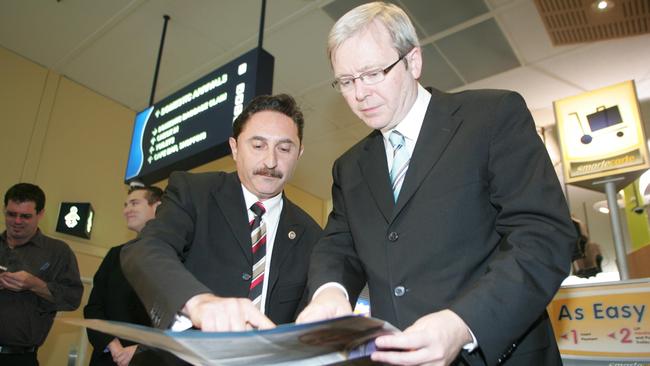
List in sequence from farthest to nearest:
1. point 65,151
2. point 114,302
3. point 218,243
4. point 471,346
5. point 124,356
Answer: point 65,151, point 114,302, point 124,356, point 218,243, point 471,346

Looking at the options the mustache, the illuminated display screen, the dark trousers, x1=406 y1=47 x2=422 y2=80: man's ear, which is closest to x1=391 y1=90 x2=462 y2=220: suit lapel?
x1=406 y1=47 x2=422 y2=80: man's ear

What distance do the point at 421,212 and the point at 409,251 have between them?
0.27ft

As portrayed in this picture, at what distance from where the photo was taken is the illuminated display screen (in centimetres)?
296

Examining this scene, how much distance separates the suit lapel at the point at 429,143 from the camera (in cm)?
97

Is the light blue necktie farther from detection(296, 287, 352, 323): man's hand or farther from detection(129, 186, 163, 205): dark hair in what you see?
detection(129, 186, 163, 205): dark hair

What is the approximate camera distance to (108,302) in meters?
2.69

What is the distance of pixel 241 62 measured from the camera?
10.0 feet

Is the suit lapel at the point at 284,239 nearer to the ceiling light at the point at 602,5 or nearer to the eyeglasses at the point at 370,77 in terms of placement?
the eyeglasses at the point at 370,77

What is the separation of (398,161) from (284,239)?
1.65 ft

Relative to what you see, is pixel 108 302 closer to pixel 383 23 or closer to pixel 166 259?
pixel 166 259

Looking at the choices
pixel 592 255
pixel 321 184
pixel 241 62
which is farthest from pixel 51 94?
pixel 592 255

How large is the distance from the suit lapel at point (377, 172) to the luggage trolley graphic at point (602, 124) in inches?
92.2

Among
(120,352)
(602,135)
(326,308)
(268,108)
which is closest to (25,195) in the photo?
(120,352)

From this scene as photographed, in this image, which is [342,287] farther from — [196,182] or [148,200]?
[148,200]
